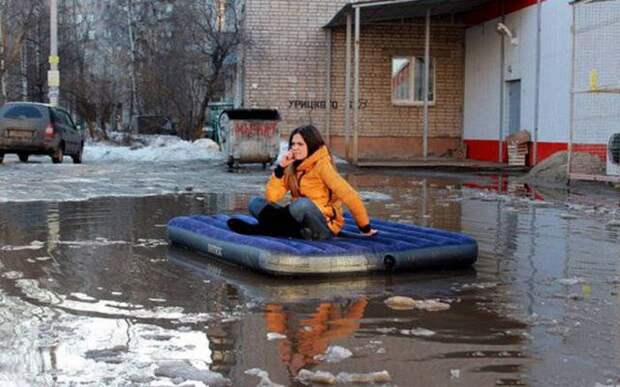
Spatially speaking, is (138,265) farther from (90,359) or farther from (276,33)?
(276,33)

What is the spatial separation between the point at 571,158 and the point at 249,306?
12471mm

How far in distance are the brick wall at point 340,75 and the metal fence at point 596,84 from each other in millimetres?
9351

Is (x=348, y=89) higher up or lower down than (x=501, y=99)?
higher up

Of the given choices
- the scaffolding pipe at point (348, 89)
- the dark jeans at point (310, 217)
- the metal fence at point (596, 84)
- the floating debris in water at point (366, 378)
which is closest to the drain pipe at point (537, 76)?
the metal fence at point (596, 84)

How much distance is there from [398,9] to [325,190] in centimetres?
1774

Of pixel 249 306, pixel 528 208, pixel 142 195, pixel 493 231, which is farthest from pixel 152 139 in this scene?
pixel 249 306

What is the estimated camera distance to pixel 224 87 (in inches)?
1256

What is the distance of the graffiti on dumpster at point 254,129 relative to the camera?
71.3ft

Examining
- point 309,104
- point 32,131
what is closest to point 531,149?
point 309,104

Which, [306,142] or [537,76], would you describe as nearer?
[306,142]

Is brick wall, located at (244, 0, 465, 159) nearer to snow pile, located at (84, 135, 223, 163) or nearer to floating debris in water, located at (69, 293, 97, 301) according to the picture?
snow pile, located at (84, 135, 223, 163)

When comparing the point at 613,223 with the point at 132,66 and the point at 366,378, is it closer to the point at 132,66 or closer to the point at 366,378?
the point at 366,378

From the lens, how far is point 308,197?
738 cm

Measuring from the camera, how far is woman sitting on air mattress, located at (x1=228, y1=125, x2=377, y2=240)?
23.4 feet
